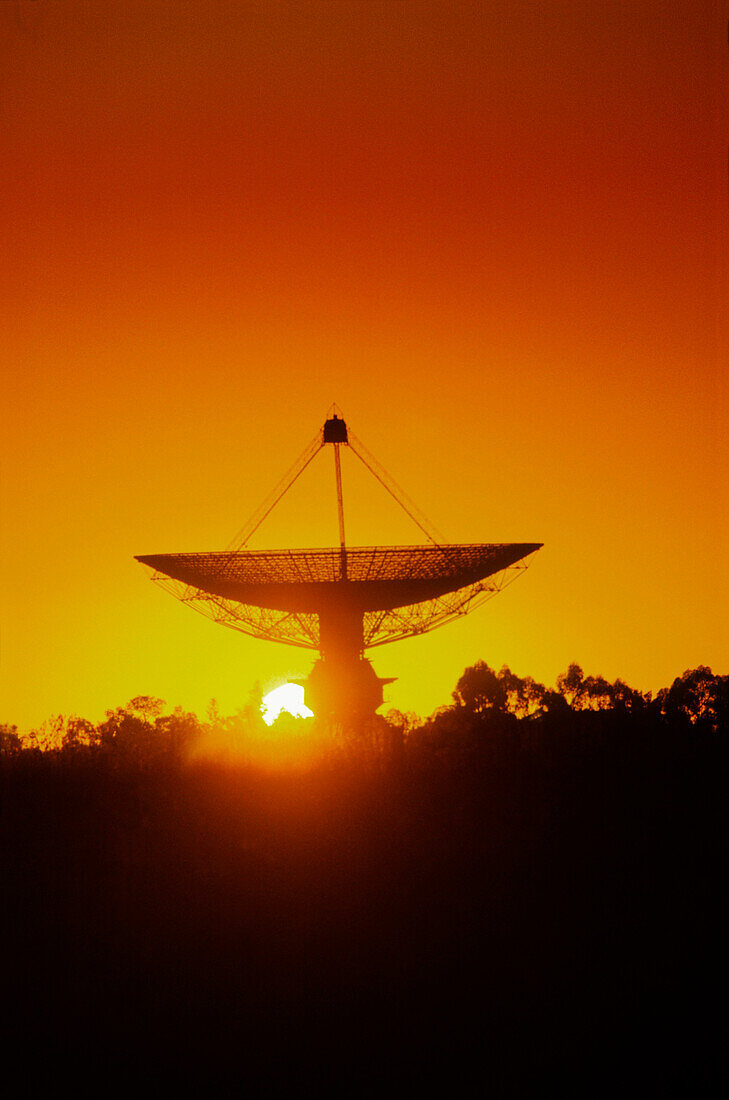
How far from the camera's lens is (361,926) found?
17469 millimetres

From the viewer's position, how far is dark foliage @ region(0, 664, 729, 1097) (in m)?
15.5

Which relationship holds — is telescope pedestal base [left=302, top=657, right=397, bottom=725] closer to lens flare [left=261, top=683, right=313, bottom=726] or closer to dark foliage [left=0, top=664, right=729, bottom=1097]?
lens flare [left=261, top=683, right=313, bottom=726]

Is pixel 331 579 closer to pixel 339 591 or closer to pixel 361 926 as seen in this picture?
pixel 339 591

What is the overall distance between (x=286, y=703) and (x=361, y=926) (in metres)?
33.3

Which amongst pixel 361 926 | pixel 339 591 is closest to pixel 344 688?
pixel 339 591

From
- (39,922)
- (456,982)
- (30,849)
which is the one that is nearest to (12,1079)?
(39,922)

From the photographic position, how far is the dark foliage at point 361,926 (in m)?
15.5

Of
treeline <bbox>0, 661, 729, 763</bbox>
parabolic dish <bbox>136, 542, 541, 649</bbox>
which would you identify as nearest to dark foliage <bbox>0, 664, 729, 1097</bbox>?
treeline <bbox>0, 661, 729, 763</bbox>

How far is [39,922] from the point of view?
1650cm

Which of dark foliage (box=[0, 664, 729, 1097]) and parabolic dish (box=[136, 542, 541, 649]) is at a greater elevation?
parabolic dish (box=[136, 542, 541, 649])

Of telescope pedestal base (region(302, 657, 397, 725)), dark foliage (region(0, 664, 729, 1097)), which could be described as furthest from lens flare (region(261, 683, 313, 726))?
dark foliage (region(0, 664, 729, 1097))

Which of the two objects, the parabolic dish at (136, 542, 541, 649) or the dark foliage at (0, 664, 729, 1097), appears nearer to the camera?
the dark foliage at (0, 664, 729, 1097)

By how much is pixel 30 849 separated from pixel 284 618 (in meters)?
27.1

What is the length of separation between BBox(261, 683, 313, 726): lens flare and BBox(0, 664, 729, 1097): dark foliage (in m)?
25.0
